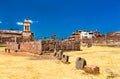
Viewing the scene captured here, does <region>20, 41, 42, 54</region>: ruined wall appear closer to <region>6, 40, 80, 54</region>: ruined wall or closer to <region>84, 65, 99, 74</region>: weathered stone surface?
<region>6, 40, 80, 54</region>: ruined wall

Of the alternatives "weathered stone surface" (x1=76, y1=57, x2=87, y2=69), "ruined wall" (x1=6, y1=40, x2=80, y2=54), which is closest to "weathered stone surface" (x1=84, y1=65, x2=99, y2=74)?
"weathered stone surface" (x1=76, y1=57, x2=87, y2=69)

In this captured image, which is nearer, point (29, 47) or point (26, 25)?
point (29, 47)

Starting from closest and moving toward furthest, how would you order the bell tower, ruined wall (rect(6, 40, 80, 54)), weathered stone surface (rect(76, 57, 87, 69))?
weathered stone surface (rect(76, 57, 87, 69)) → ruined wall (rect(6, 40, 80, 54)) → the bell tower

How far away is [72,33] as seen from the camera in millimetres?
99375

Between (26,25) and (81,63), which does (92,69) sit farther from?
(26,25)

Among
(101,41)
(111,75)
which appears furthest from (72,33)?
(111,75)

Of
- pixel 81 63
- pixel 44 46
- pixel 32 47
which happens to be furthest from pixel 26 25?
pixel 81 63

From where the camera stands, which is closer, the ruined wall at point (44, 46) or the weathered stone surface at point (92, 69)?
the weathered stone surface at point (92, 69)

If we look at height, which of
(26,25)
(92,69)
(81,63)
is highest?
(26,25)

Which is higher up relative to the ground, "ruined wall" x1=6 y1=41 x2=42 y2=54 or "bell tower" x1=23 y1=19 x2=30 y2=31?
"bell tower" x1=23 y1=19 x2=30 y2=31

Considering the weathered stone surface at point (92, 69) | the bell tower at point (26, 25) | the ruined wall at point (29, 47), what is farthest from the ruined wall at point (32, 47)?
→ the bell tower at point (26, 25)

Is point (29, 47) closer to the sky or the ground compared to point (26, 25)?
closer to the ground

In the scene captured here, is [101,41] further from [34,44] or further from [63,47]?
[34,44]

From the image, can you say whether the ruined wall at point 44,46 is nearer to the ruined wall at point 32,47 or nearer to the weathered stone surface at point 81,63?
the ruined wall at point 32,47
